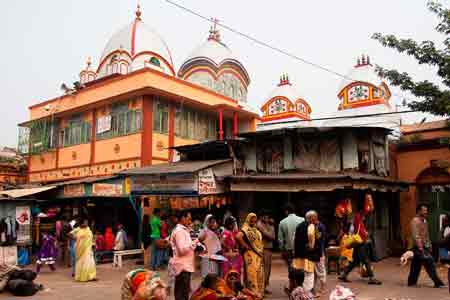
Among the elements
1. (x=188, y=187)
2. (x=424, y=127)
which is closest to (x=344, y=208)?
(x=188, y=187)

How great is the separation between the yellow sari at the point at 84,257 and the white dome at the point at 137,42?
528 inches

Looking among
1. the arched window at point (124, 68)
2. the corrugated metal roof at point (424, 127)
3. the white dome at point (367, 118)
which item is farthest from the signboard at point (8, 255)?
the white dome at point (367, 118)

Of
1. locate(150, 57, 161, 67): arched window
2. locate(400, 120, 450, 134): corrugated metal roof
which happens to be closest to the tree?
locate(400, 120, 450, 134): corrugated metal roof

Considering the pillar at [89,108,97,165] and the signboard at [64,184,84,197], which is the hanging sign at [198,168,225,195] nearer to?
the signboard at [64,184,84,197]

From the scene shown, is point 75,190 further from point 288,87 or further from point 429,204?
point 288,87

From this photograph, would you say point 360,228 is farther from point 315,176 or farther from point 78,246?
point 78,246

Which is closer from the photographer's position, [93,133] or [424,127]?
[424,127]

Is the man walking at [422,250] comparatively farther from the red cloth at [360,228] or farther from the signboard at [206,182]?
the signboard at [206,182]

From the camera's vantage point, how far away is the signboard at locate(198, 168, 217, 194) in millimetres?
10984

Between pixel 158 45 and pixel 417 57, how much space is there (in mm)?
14597

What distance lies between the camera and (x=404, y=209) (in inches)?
538

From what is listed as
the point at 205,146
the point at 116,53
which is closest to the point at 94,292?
the point at 205,146

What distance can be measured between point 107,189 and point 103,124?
5325 millimetres

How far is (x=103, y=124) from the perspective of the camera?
17.5 meters
